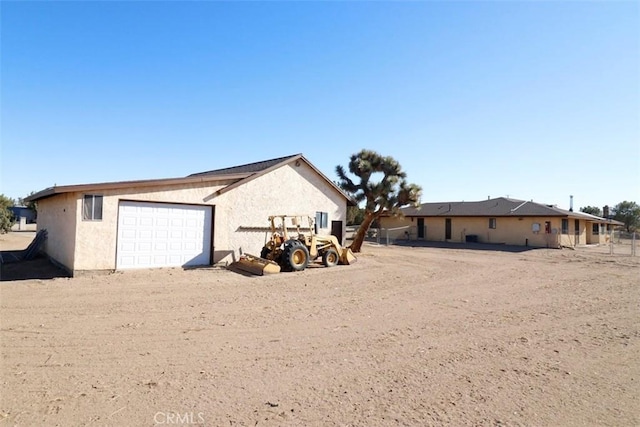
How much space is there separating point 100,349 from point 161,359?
106cm

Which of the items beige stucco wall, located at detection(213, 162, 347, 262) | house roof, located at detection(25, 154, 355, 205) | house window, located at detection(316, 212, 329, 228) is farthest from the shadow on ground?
house window, located at detection(316, 212, 329, 228)

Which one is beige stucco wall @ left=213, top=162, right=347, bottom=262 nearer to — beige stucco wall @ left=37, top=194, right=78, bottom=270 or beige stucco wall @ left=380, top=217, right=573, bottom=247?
beige stucco wall @ left=37, top=194, right=78, bottom=270

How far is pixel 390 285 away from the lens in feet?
38.3

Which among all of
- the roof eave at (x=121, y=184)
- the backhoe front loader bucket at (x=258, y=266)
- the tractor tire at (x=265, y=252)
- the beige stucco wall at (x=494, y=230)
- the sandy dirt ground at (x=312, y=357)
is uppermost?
the roof eave at (x=121, y=184)

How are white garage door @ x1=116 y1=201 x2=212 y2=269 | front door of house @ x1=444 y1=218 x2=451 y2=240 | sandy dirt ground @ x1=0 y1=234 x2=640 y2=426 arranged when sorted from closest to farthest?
sandy dirt ground @ x1=0 y1=234 x2=640 y2=426 → white garage door @ x1=116 y1=201 x2=212 y2=269 → front door of house @ x1=444 y1=218 x2=451 y2=240

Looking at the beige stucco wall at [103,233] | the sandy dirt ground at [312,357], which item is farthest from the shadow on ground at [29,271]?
the sandy dirt ground at [312,357]

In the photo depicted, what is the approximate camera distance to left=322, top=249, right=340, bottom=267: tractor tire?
1600cm

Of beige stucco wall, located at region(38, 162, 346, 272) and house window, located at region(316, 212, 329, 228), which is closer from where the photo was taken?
beige stucco wall, located at region(38, 162, 346, 272)

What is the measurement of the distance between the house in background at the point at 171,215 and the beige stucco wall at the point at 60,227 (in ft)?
0.10

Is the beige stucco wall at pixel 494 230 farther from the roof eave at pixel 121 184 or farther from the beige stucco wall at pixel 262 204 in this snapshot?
the roof eave at pixel 121 184

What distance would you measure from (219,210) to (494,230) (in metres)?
25.0

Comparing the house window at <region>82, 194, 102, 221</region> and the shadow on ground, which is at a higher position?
the house window at <region>82, 194, 102, 221</region>

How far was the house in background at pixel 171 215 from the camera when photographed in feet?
39.3

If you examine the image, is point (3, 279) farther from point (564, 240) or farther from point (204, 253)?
point (564, 240)
